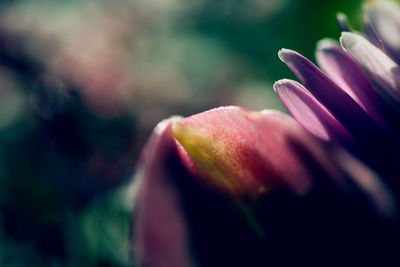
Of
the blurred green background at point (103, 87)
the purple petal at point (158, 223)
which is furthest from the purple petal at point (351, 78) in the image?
the blurred green background at point (103, 87)

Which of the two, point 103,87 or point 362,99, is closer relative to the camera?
point 362,99

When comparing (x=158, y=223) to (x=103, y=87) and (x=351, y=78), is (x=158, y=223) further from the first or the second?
(x=103, y=87)

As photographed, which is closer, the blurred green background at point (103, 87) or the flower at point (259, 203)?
the flower at point (259, 203)

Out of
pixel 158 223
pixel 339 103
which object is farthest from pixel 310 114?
pixel 158 223

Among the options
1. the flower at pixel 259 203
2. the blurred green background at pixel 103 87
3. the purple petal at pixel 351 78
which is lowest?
the flower at pixel 259 203

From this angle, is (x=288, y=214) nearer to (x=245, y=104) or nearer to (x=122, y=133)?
(x=122, y=133)

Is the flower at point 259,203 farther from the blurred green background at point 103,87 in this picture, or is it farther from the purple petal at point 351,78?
the blurred green background at point 103,87

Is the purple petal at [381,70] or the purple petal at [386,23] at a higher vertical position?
the purple petal at [386,23]

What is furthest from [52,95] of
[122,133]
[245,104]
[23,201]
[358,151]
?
[358,151]
